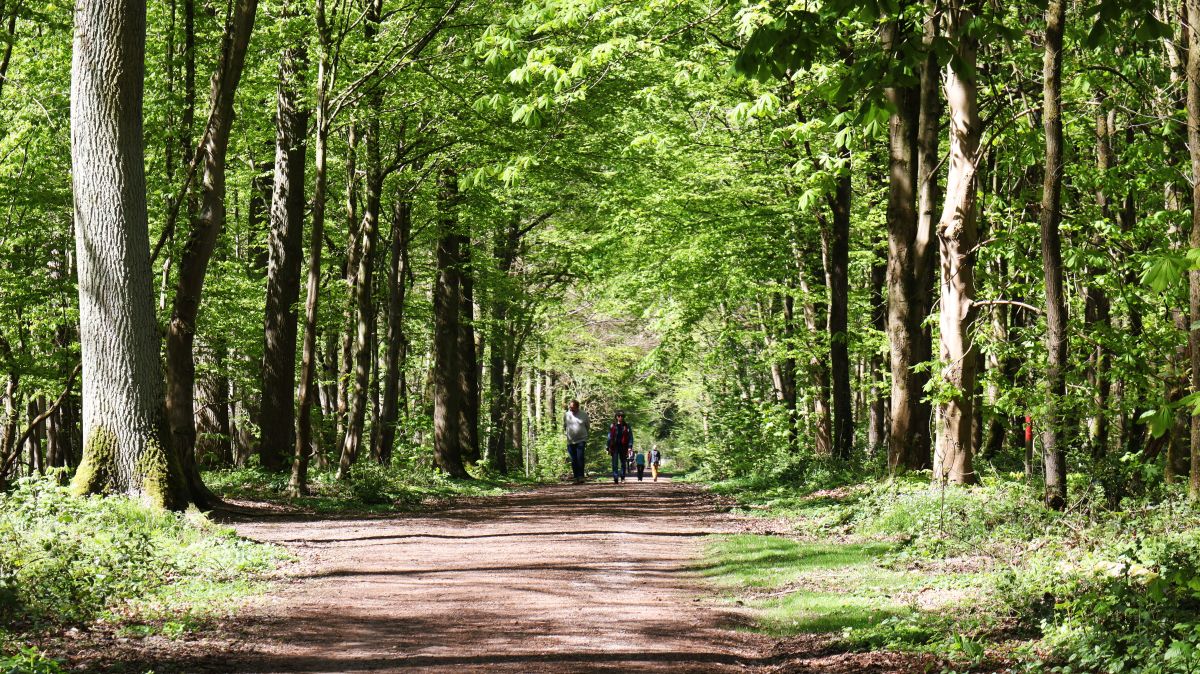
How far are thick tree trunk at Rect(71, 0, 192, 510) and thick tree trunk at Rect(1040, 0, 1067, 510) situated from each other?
905cm

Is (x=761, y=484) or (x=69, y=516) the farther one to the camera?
(x=761, y=484)

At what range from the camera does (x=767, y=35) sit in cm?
512

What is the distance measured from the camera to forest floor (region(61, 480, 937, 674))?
5.83m

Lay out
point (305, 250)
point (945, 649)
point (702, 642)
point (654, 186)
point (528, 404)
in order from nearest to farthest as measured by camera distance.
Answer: point (945, 649)
point (702, 642)
point (654, 186)
point (305, 250)
point (528, 404)

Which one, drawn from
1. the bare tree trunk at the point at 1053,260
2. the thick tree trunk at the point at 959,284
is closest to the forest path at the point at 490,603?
the thick tree trunk at the point at 959,284

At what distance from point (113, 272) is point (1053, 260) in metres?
9.61

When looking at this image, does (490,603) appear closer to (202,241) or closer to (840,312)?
(202,241)

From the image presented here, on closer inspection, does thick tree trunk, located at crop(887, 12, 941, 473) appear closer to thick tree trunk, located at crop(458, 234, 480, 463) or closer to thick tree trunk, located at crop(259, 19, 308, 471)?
thick tree trunk, located at crop(259, 19, 308, 471)

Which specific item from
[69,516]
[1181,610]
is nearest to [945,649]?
[1181,610]

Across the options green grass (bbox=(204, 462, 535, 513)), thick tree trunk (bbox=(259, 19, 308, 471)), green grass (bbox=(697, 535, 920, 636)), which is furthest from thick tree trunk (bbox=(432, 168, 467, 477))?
green grass (bbox=(697, 535, 920, 636))

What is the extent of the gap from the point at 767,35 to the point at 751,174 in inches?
622

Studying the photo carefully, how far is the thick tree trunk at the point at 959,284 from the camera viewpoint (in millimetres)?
11953

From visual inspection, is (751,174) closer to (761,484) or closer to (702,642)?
(761,484)

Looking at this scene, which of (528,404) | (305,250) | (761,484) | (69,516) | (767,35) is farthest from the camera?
(528,404)
